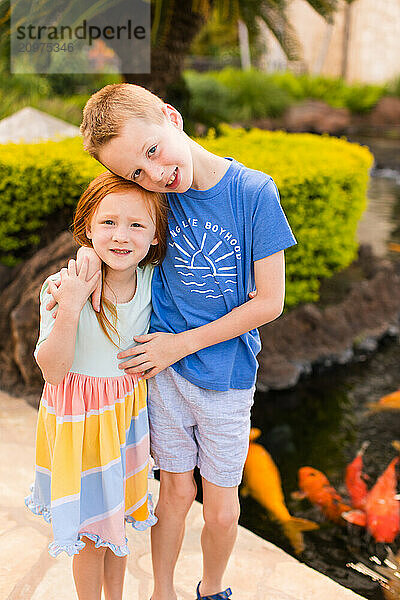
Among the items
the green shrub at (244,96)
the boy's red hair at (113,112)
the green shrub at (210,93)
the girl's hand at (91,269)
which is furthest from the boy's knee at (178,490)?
the green shrub at (244,96)

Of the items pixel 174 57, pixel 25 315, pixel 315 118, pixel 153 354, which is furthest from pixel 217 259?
pixel 315 118

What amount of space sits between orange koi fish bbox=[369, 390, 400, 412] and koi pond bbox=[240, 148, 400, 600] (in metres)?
0.05

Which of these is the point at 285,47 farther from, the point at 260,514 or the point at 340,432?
the point at 260,514

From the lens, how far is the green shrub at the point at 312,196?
461 cm

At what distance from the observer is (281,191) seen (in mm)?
4453

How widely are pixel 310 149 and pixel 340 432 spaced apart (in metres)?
2.64

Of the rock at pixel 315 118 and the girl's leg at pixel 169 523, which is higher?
the rock at pixel 315 118

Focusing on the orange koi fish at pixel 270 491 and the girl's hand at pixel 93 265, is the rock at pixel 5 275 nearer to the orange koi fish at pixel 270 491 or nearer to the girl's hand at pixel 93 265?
the orange koi fish at pixel 270 491

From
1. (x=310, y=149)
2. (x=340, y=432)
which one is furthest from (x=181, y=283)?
(x=310, y=149)

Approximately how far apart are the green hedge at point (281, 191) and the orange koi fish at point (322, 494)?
6.03ft

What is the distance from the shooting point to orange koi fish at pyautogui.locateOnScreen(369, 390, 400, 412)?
14.1ft

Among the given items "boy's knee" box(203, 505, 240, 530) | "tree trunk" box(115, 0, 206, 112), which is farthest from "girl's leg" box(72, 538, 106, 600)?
"tree trunk" box(115, 0, 206, 112)

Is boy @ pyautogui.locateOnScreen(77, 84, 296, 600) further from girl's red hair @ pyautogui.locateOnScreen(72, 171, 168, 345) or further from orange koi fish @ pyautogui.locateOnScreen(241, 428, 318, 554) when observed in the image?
orange koi fish @ pyautogui.locateOnScreen(241, 428, 318, 554)

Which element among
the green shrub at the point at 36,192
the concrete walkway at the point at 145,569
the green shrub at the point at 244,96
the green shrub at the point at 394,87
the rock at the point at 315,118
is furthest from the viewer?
the green shrub at the point at 394,87
